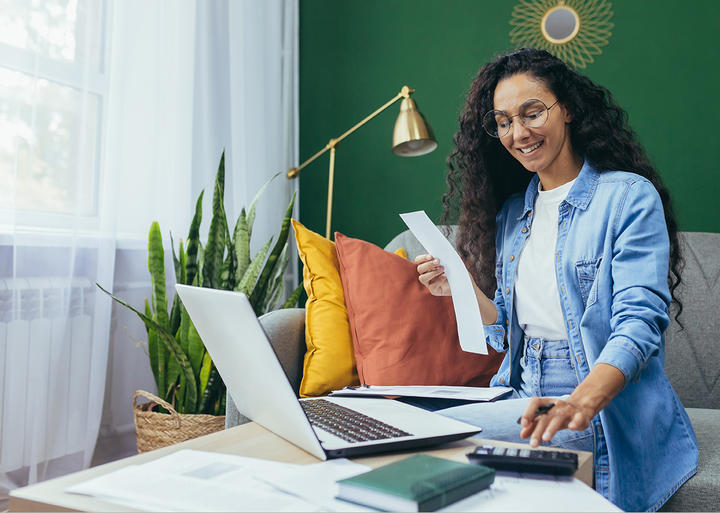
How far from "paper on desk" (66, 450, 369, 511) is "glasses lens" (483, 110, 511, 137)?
0.96m

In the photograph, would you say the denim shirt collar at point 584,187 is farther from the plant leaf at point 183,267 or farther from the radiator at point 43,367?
the radiator at point 43,367

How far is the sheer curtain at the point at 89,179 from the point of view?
5.74 ft

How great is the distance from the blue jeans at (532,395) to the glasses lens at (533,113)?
48 cm

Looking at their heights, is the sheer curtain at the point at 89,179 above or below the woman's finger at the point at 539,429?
above

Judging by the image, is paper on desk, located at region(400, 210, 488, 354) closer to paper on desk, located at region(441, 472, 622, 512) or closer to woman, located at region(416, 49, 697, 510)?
woman, located at region(416, 49, 697, 510)

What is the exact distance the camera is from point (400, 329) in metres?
1.60

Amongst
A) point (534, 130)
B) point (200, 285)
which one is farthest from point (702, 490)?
point (200, 285)

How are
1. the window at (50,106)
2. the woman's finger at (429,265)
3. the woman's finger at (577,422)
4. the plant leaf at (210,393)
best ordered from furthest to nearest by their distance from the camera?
the plant leaf at (210,393) → the window at (50,106) → the woman's finger at (429,265) → the woman's finger at (577,422)

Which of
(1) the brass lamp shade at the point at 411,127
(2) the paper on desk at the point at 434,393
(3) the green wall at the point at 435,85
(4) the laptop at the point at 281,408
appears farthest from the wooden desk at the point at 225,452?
(3) the green wall at the point at 435,85

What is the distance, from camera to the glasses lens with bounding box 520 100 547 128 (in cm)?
138

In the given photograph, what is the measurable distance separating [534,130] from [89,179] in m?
1.38

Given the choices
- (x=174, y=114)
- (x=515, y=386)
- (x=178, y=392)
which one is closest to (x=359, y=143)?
(x=174, y=114)

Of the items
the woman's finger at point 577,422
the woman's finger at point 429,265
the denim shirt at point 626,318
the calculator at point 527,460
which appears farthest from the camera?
the woman's finger at point 429,265

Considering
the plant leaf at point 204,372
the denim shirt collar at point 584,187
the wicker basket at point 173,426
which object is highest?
the denim shirt collar at point 584,187
